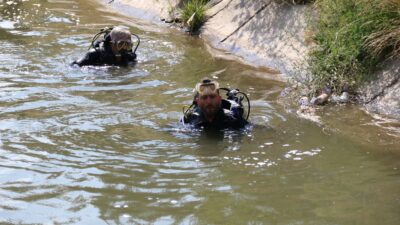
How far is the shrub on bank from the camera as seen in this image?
768 centimetres

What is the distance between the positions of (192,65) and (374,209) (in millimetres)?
5568

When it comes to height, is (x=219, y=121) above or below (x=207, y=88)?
below

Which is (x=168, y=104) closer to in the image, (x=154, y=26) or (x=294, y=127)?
(x=294, y=127)

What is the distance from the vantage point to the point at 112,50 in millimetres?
9469

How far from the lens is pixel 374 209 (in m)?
4.48

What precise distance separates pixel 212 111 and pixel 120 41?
3.46m

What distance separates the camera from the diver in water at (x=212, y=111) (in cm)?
622

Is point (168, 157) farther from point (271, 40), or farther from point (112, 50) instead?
point (271, 40)

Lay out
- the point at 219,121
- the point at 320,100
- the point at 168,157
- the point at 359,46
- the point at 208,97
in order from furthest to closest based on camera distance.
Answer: the point at 359,46
the point at 320,100
the point at 219,121
the point at 208,97
the point at 168,157

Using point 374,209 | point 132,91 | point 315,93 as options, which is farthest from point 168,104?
point 374,209

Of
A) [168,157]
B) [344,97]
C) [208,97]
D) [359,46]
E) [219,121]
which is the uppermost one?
[359,46]

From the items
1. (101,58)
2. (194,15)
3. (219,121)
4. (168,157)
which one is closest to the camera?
(168,157)

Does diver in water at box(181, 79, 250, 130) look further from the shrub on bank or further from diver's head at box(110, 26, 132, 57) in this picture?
diver's head at box(110, 26, 132, 57)

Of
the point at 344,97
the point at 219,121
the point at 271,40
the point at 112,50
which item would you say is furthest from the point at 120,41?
the point at 344,97
